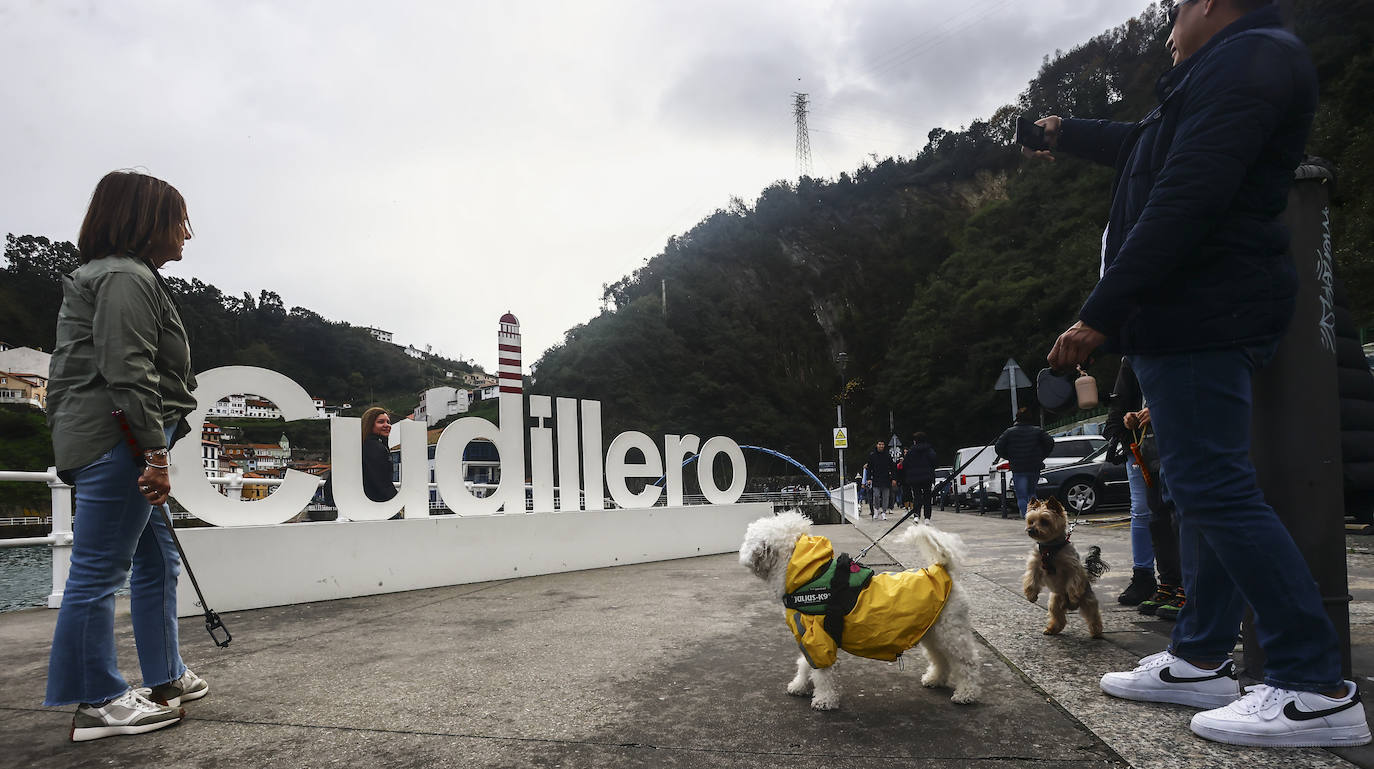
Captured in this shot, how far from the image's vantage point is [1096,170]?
63.5 m

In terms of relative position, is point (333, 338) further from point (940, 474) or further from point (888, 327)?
point (888, 327)

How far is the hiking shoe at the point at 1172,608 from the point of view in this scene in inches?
145

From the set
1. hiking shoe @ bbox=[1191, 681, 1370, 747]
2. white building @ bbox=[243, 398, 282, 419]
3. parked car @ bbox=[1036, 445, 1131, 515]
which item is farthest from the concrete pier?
parked car @ bbox=[1036, 445, 1131, 515]

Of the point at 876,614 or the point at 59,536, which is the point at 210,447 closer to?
the point at 59,536

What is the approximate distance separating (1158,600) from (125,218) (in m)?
5.09

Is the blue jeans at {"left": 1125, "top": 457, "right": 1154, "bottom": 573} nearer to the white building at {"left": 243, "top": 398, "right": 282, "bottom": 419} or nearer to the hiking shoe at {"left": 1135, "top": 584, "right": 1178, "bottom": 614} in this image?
the hiking shoe at {"left": 1135, "top": 584, "right": 1178, "bottom": 614}

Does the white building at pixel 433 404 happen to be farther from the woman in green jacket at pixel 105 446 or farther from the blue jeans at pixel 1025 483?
the blue jeans at pixel 1025 483

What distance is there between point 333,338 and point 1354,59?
5800 centimetres

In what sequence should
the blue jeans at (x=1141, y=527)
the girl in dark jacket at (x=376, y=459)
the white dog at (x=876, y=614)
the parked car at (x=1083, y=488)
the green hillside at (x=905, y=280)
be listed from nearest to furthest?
the white dog at (x=876, y=614), the blue jeans at (x=1141, y=527), the girl in dark jacket at (x=376, y=459), the parked car at (x=1083, y=488), the green hillside at (x=905, y=280)

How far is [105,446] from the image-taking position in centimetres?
234

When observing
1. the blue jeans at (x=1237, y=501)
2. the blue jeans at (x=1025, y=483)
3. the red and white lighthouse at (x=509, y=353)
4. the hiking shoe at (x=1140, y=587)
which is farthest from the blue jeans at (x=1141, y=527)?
the red and white lighthouse at (x=509, y=353)

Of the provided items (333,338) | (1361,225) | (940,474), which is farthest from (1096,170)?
(333,338)

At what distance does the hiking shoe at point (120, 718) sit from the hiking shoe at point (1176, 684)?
3.21m

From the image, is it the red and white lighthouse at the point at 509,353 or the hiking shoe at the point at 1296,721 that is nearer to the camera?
the hiking shoe at the point at 1296,721
